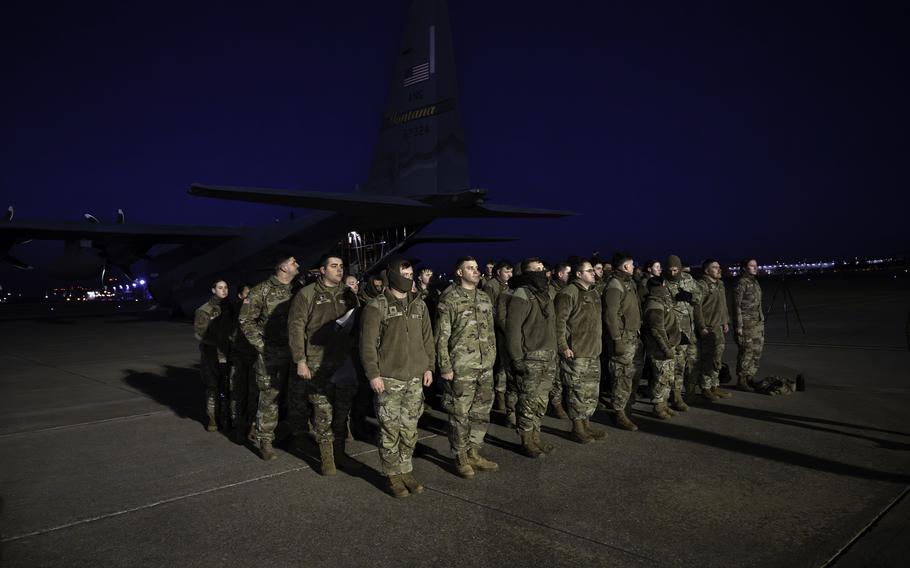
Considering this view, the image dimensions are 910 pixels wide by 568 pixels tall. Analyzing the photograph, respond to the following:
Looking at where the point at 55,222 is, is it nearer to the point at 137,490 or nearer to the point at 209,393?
the point at 209,393

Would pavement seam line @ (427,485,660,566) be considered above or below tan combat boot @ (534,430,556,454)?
below

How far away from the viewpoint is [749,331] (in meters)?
8.44

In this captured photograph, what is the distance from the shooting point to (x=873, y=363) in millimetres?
9922

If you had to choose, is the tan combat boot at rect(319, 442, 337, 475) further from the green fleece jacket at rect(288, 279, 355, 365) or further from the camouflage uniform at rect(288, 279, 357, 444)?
the green fleece jacket at rect(288, 279, 355, 365)

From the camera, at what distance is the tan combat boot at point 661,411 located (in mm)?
6855

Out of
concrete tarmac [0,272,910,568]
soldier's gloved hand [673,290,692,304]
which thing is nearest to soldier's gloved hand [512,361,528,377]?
concrete tarmac [0,272,910,568]

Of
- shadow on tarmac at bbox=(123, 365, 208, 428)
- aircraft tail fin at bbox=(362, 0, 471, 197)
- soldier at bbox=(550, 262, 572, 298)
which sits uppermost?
aircraft tail fin at bbox=(362, 0, 471, 197)

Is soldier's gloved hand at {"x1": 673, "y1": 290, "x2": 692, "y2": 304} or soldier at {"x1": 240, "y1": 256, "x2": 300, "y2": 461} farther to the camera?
soldier's gloved hand at {"x1": 673, "y1": 290, "x2": 692, "y2": 304}

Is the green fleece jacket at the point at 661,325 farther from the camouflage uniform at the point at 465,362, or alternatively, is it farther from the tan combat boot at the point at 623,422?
the camouflage uniform at the point at 465,362

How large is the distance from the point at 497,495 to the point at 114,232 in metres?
20.9

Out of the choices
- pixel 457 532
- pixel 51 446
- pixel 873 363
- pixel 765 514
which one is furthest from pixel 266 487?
pixel 873 363

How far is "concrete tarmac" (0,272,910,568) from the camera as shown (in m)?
3.63

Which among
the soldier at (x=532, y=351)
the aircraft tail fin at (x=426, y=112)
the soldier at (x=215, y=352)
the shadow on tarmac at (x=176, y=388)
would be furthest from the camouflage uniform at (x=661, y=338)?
the aircraft tail fin at (x=426, y=112)

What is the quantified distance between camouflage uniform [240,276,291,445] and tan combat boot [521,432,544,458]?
2448mm
